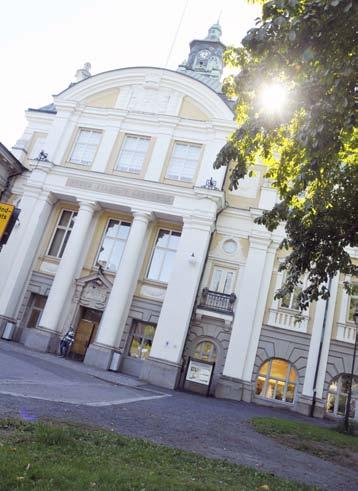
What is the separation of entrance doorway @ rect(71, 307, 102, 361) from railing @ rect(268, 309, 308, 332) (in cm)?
940

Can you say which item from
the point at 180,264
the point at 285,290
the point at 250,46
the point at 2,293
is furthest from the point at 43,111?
the point at 250,46

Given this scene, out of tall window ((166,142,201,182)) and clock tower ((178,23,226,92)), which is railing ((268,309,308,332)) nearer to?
tall window ((166,142,201,182))

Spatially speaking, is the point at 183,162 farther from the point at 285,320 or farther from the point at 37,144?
the point at 37,144

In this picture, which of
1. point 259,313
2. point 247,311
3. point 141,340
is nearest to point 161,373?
point 141,340

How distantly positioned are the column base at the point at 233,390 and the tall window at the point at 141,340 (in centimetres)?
421

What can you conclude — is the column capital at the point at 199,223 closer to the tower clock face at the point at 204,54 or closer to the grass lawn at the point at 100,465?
the grass lawn at the point at 100,465

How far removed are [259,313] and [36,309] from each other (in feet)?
41.0

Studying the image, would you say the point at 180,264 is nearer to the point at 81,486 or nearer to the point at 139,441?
the point at 139,441

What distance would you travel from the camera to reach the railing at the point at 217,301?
21266 mm

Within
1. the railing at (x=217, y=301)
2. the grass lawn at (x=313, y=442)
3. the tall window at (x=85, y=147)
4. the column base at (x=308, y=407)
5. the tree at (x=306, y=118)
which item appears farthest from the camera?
the tall window at (x=85, y=147)

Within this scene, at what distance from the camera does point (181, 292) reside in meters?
20.7

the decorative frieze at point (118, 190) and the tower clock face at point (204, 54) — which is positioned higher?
the tower clock face at point (204, 54)

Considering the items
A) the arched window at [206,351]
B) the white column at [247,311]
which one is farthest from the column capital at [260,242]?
the arched window at [206,351]

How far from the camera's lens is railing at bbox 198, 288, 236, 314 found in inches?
837
